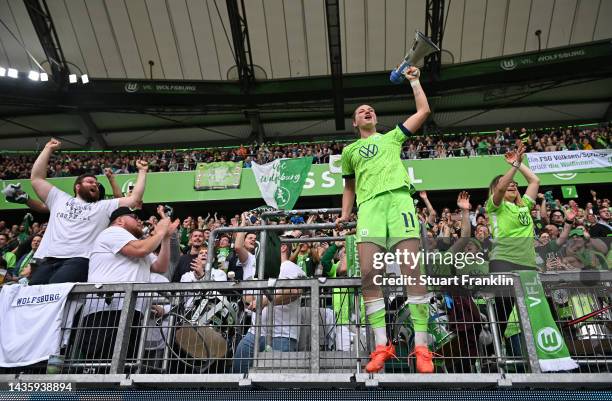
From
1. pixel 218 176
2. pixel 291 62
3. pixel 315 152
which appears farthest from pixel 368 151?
pixel 291 62

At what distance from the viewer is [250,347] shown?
11.6 feet

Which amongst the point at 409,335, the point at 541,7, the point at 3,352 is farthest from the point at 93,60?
the point at 409,335

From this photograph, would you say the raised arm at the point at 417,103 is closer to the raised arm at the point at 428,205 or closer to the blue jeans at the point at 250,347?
the blue jeans at the point at 250,347

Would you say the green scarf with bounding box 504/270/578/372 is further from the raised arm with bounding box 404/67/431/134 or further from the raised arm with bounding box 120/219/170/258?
the raised arm with bounding box 120/219/170/258

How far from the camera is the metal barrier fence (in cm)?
331

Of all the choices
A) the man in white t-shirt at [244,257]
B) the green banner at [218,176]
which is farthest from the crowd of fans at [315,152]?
the man in white t-shirt at [244,257]

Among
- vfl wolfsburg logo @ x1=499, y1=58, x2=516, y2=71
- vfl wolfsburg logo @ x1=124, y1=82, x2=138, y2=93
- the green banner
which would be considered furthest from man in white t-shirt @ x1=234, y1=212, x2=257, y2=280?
vfl wolfsburg logo @ x1=124, y1=82, x2=138, y2=93

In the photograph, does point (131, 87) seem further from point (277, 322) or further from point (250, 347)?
point (250, 347)

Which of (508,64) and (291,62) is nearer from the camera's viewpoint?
(508,64)

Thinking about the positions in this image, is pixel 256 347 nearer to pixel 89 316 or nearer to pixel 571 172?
pixel 89 316

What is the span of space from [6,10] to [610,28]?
23.1m

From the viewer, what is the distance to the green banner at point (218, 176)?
53.5ft

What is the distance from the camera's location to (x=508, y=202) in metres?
4.65

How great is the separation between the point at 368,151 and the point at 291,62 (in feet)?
56.1
